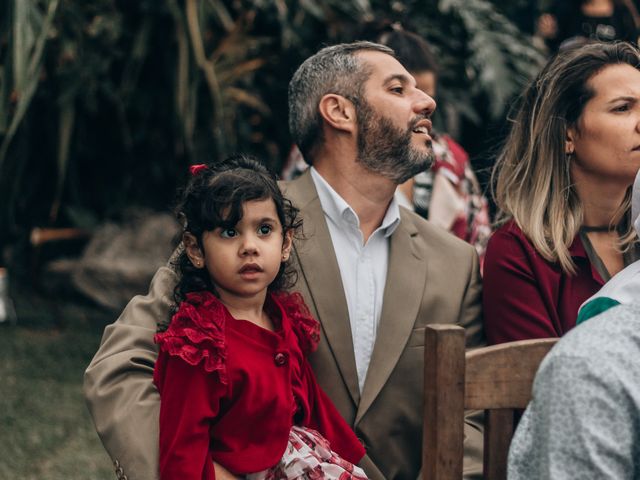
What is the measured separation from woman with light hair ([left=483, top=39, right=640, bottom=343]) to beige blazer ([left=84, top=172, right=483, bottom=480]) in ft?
0.51

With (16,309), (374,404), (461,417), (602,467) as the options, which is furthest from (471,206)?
(16,309)

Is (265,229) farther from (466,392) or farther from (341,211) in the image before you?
(466,392)

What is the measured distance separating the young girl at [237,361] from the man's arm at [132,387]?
0.22ft

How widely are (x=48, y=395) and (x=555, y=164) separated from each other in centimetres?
354

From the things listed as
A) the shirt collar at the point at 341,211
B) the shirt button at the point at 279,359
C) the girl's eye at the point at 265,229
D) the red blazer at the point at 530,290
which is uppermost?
the girl's eye at the point at 265,229

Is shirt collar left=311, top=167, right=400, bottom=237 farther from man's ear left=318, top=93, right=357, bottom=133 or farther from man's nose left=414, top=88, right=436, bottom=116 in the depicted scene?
man's nose left=414, top=88, right=436, bottom=116

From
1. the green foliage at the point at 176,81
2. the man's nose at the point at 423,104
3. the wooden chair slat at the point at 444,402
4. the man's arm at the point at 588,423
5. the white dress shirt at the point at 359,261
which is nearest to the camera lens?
the man's arm at the point at 588,423

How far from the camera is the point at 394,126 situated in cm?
262

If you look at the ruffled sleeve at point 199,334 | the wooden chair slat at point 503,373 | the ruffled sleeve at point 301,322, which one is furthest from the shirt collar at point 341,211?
the wooden chair slat at point 503,373

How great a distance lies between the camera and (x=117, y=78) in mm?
6340

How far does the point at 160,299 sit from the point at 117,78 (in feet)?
14.0

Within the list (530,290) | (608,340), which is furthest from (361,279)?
(608,340)

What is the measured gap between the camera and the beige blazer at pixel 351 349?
2207mm

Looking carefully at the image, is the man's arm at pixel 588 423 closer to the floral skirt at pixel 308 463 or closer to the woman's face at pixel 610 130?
the floral skirt at pixel 308 463
